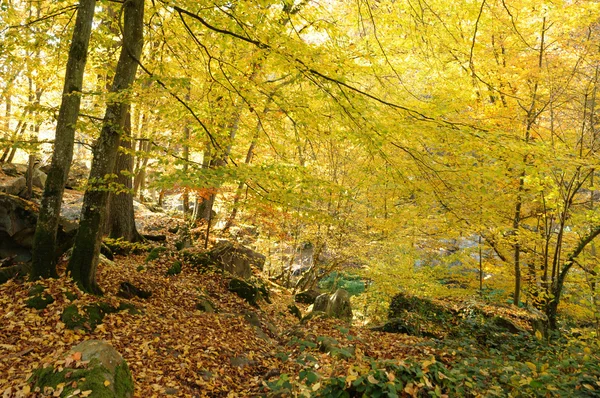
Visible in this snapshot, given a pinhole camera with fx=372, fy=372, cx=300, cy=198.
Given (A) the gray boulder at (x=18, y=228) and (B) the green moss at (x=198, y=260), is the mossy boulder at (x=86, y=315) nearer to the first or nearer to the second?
(A) the gray boulder at (x=18, y=228)

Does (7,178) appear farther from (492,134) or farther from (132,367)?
(492,134)

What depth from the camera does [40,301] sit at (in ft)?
17.3

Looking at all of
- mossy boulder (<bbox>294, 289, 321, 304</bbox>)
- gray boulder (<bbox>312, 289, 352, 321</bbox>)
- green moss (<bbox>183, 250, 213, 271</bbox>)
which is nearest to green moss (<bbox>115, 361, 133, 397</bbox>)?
green moss (<bbox>183, 250, 213, 271</bbox>)

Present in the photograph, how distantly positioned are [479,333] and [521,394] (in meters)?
4.34

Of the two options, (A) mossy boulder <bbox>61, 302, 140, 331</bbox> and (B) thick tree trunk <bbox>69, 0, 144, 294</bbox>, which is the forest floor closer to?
(A) mossy boulder <bbox>61, 302, 140, 331</bbox>

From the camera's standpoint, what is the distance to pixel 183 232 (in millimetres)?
12258

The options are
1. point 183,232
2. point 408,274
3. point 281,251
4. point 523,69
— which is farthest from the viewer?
point 281,251

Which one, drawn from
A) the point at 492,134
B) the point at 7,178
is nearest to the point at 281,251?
the point at 7,178

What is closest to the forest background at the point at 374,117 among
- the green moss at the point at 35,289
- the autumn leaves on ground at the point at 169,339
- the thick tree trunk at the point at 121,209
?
the thick tree trunk at the point at 121,209

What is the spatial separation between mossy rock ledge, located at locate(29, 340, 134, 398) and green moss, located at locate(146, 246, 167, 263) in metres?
5.64

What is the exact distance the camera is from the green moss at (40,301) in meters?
5.21

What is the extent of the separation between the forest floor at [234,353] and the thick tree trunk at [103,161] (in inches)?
13.1

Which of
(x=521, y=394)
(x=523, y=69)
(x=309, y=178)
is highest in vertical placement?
(x=523, y=69)

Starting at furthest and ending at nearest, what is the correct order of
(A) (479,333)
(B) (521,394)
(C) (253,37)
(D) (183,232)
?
(D) (183,232)
(A) (479,333)
(C) (253,37)
(B) (521,394)
